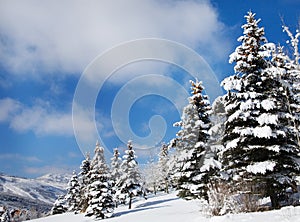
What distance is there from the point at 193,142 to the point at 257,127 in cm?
698

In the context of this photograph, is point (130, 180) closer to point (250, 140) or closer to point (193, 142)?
point (193, 142)

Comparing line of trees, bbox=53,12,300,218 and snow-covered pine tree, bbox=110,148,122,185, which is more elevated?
snow-covered pine tree, bbox=110,148,122,185

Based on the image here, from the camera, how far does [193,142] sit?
798 inches

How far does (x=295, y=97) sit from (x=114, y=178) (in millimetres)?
38063

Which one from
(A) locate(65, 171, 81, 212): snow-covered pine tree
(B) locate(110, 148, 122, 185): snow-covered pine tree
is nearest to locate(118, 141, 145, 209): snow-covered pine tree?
(B) locate(110, 148, 122, 185): snow-covered pine tree

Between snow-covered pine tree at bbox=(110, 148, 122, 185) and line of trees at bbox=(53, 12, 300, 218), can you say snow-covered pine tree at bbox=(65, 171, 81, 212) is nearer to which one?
snow-covered pine tree at bbox=(110, 148, 122, 185)

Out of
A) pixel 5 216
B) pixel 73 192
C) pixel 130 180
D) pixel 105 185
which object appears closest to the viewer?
pixel 105 185

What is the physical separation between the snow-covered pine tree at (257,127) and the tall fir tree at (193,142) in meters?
3.74

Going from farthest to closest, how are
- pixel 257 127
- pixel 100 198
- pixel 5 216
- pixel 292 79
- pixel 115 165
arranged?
pixel 5 216
pixel 115 165
pixel 100 198
pixel 292 79
pixel 257 127

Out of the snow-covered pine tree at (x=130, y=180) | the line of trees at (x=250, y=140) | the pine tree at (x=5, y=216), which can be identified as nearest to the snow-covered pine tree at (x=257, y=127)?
the line of trees at (x=250, y=140)

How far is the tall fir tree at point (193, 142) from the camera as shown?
19281 mm

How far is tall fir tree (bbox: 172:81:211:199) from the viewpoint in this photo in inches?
759

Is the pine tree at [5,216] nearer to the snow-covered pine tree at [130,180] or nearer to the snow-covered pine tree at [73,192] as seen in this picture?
the snow-covered pine tree at [73,192]

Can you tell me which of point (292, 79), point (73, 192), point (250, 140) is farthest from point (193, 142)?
point (73, 192)
